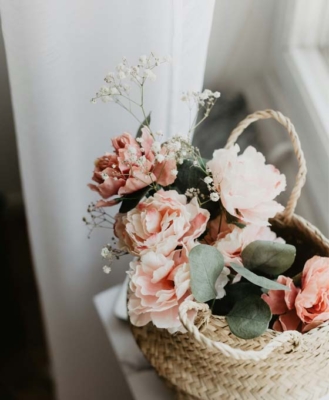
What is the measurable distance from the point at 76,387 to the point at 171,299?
763 millimetres

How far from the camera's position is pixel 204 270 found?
56cm

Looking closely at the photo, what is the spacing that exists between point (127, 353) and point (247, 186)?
417 millimetres

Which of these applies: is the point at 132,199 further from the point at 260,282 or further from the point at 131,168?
the point at 260,282

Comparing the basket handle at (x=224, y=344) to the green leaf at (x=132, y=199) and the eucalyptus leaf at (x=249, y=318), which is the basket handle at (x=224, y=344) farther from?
the green leaf at (x=132, y=199)

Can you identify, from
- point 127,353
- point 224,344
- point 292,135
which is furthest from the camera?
point 127,353

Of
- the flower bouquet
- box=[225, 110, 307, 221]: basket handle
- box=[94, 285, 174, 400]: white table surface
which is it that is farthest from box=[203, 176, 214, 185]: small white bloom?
box=[94, 285, 174, 400]: white table surface

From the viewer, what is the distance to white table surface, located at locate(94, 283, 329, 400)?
83 centimetres

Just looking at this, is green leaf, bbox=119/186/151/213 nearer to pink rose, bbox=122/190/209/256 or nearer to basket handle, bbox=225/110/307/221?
pink rose, bbox=122/190/209/256

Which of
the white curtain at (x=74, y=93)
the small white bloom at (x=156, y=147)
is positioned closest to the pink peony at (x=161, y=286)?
the small white bloom at (x=156, y=147)

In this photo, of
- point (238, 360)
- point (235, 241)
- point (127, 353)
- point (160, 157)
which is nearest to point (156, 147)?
point (160, 157)

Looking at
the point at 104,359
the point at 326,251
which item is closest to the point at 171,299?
the point at 326,251

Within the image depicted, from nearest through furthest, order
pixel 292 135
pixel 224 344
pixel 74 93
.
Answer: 1. pixel 224 344
2. pixel 292 135
3. pixel 74 93

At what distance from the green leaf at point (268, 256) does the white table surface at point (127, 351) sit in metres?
0.29

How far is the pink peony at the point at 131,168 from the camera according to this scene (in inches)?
23.1
